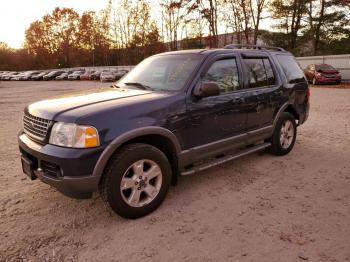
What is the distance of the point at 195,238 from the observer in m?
3.22

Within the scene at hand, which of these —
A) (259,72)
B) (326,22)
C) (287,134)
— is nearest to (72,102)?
(259,72)

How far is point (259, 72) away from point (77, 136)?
3.29m

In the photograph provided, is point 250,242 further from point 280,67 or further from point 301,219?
point 280,67

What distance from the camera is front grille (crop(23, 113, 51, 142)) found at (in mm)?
3494

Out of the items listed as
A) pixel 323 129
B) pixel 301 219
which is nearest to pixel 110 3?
pixel 323 129

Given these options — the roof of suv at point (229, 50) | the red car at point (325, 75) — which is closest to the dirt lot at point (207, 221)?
the roof of suv at point (229, 50)

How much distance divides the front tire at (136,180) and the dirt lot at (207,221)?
0.16 m

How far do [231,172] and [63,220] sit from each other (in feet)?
8.61

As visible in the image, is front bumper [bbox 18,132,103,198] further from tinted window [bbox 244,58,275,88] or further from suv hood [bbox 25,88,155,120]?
tinted window [bbox 244,58,275,88]

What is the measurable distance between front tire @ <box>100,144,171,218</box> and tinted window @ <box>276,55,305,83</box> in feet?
10.8

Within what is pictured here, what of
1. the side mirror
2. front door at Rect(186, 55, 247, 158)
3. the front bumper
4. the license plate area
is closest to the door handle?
front door at Rect(186, 55, 247, 158)

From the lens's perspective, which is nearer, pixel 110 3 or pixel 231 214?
pixel 231 214

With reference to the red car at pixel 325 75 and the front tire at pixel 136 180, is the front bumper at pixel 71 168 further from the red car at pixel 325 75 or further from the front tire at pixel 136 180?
the red car at pixel 325 75

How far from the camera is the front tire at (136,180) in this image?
3.40 metres
